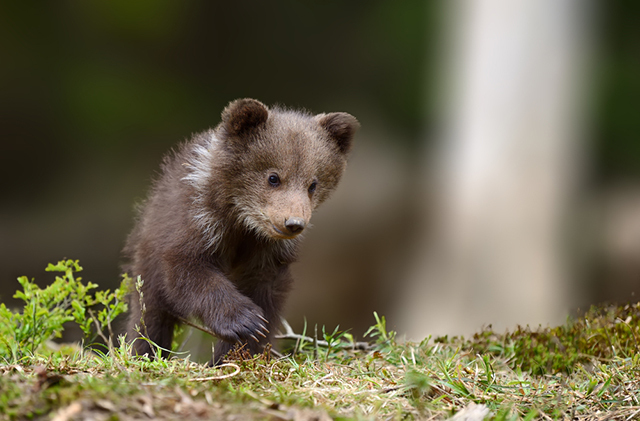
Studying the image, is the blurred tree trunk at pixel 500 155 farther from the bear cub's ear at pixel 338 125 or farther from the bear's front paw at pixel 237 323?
the bear's front paw at pixel 237 323

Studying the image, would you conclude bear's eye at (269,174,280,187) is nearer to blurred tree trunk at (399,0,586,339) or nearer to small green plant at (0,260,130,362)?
small green plant at (0,260,130,362)

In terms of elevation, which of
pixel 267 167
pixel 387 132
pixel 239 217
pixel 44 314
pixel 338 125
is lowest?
pixel 44 314

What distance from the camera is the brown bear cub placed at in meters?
3.98

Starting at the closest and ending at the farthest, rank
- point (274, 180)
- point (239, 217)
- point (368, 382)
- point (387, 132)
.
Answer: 1. point (368, 382)
2. point (274, 180)
3. point (239, 217)
4. point (387, 132)

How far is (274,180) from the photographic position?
13.4ft

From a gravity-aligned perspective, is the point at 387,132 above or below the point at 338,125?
below

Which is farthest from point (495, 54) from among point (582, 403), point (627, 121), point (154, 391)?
point (154, 391)

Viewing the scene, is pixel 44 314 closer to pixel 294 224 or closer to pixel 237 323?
pixel 237 323

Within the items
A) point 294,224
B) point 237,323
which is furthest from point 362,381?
point 294,224

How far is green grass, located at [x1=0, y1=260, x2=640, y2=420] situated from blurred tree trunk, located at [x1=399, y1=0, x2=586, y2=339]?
7.21 metres

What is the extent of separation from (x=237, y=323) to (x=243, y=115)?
4.58 feet

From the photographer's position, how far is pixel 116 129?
1034 cm

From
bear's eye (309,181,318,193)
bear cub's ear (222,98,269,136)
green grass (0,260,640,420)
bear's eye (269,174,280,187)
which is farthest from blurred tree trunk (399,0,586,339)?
bear cub's ear (222,98,269,136)

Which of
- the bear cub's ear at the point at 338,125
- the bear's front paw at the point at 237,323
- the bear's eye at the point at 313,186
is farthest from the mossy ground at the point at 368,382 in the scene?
the bear cub's ear at the point at 338,125
